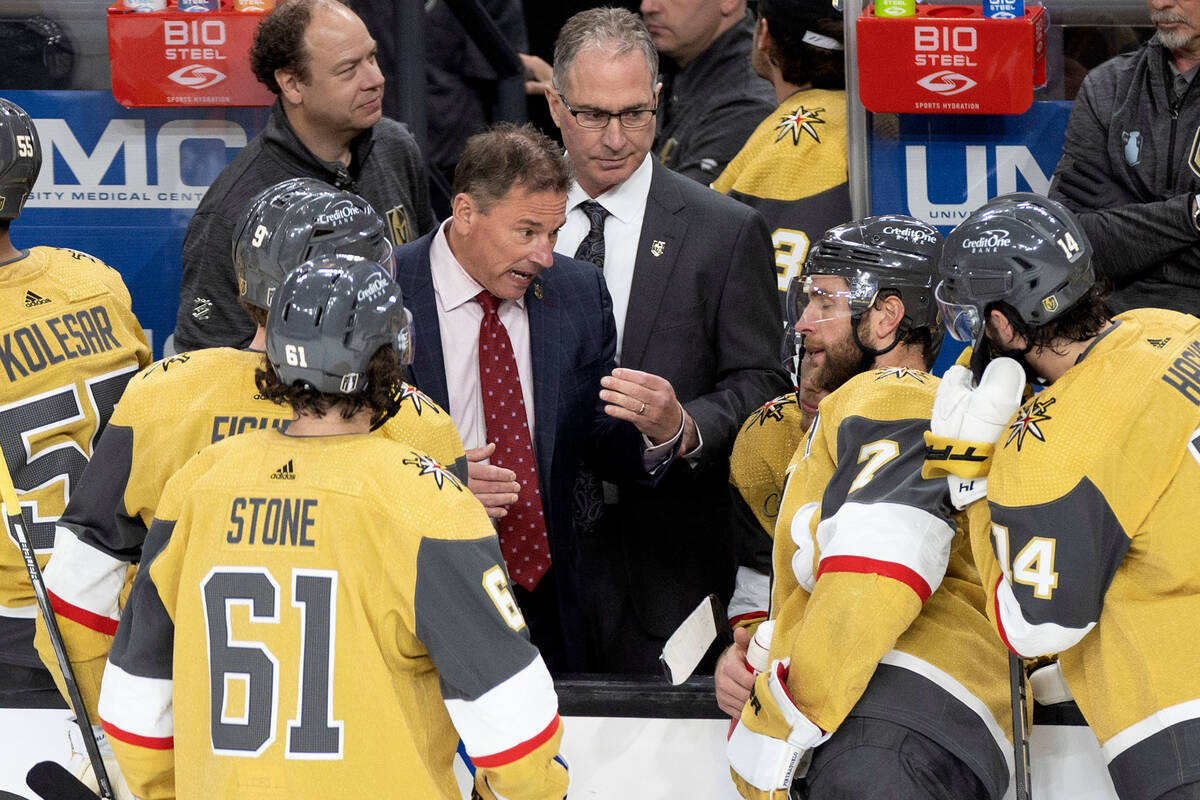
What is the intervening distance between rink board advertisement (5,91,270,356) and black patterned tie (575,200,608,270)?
1230 millimetres

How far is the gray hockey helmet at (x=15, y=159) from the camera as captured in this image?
9.97ft

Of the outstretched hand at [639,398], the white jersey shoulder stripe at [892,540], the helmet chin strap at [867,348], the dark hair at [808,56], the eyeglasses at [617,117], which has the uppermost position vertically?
the dark hair at [808,56]

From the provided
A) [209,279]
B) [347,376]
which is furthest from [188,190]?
[347,376]

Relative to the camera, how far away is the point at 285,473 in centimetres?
224

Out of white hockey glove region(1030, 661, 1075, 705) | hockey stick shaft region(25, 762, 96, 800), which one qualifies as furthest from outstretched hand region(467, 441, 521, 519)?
Answer: white hockey glove region(1030, 661, 1075, 705)

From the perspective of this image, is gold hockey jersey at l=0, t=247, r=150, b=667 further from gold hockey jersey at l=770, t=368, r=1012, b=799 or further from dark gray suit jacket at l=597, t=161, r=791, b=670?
gold hockey jersey at l=770, t=368, r=1012, b=799

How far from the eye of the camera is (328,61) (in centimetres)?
397

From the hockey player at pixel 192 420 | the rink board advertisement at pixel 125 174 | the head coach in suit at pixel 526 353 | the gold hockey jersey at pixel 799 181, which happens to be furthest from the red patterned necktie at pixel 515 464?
the rink board advertisement at pixel 125 174

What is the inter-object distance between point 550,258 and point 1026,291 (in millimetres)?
1179

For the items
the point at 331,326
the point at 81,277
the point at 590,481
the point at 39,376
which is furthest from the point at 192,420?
the point at 590,481

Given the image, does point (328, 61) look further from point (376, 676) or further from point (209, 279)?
point (376, 676)

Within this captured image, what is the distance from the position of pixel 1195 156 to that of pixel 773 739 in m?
1.96

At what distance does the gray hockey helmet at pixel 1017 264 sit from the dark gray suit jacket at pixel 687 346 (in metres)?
1.13

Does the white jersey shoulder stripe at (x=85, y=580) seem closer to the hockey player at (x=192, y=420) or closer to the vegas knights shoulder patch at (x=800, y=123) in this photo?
the hockey player at (x=192, y=420)
